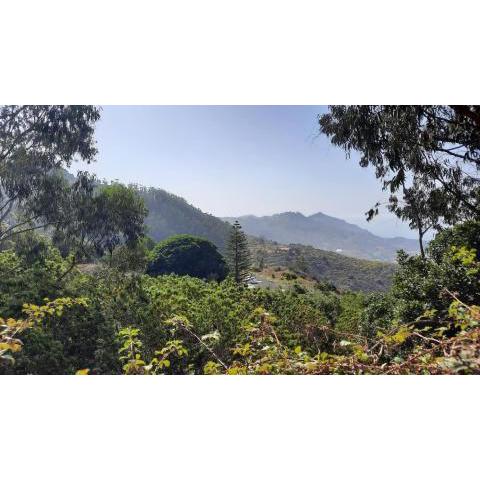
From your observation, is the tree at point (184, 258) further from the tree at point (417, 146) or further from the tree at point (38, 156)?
the tree at point (417, 146)

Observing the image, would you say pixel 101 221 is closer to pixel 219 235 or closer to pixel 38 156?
pixel 38 156

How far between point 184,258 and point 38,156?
58.4 inches

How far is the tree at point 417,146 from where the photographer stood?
303cm

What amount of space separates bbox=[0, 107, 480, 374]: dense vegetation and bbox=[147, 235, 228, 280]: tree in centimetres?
1

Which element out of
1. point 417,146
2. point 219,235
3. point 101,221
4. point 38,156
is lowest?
point 219,235

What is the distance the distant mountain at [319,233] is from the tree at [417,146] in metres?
0.53

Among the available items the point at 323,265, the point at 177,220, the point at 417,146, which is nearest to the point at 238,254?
the point at 177,220

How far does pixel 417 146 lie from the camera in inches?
123

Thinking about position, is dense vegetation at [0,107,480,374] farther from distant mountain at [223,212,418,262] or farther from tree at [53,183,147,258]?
distant mountain at [223,212,418,262]

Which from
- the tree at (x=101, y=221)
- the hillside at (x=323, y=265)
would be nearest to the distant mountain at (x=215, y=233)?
the hillside at (x=323, y=265)

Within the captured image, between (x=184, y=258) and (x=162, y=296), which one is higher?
(x=184, y=258)

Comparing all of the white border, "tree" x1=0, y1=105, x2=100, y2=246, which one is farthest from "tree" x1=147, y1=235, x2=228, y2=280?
the white border

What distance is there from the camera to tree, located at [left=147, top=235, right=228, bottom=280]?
330 centimetres
